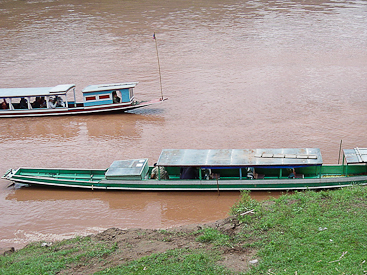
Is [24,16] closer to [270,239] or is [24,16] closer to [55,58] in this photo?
[55,58]

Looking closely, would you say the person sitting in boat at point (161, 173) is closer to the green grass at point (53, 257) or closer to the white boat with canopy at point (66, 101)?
the green grass at point (53, 257)

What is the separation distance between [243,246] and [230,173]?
561 centimetres

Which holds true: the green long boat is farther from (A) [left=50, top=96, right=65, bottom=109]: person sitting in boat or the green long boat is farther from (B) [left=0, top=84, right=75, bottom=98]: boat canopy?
(A) [left=50, top=96, right=65, bottom=109]: person sitting in boat

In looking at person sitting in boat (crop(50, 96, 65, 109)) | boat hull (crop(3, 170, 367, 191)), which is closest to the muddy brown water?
boat hull (crop(3, 170, 367, 191))

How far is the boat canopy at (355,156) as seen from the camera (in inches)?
531

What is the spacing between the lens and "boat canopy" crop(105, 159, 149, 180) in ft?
48.4

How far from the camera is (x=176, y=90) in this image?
26.2 meters

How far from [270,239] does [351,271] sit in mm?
1953

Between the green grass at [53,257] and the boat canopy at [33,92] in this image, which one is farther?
the boat canopy at [33,92]

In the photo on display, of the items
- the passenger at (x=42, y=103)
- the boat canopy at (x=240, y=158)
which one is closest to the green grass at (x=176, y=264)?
the boat canopy at (x=240, y=158)

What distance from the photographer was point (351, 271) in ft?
25.7

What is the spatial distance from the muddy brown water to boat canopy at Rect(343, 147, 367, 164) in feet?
8.84

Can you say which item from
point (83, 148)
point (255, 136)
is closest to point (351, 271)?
point (255, 136)

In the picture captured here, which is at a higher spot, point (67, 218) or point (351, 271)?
point (351, 271)
